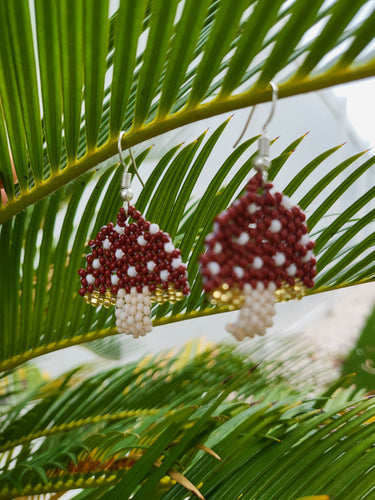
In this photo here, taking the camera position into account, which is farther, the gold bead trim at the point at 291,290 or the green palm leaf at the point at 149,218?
the green palm leaf at the point at 149,218

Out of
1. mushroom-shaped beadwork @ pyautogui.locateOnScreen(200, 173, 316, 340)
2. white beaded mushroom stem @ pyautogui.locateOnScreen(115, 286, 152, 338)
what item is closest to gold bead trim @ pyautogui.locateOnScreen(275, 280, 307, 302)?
mushroom-shaped beadwork @ pyautogui.locateOnScreen(200, 173, 316, 340)

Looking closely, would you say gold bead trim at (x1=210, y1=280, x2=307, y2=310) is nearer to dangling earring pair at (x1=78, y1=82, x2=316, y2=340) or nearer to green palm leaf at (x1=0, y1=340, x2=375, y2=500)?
dangling earring pair at (x1=78, y1=82, x2=316, y2=340)

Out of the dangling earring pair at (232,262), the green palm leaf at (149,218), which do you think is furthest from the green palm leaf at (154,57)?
the green palm leaf at (149,218)

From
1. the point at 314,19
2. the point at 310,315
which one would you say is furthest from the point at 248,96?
the point at 310,315

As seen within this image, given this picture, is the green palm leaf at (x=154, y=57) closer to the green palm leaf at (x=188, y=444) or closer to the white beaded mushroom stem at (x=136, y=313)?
the white beaded mushroom stem at (x=136, y=313)

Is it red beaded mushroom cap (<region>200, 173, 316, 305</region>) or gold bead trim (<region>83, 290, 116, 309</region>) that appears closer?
red beaded mushroom cap (<region>200, 173, 316, 305</region>)

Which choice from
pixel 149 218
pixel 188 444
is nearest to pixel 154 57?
pixel 149 218

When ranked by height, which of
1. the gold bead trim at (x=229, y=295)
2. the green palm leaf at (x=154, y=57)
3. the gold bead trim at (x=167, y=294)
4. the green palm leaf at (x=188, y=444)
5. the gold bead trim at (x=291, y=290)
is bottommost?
the green palm leaf at (x=188, y=444)

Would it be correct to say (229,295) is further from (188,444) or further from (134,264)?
(188,444)
